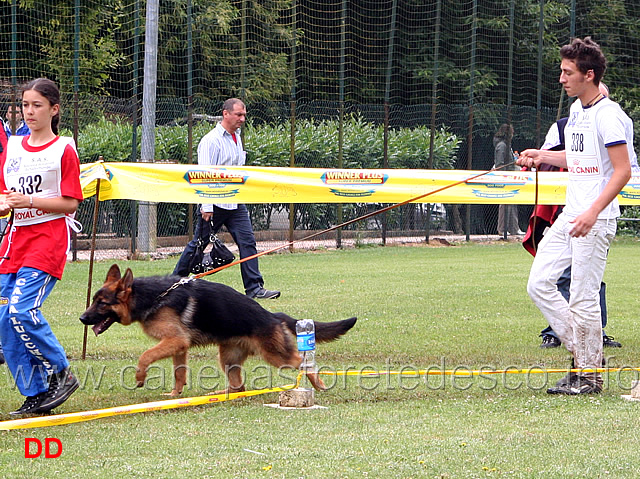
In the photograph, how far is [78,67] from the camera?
16953 millimetres

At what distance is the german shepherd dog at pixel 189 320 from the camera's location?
591cm

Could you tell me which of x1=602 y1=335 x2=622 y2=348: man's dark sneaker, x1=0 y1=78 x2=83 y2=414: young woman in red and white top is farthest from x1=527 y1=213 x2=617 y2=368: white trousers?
x1=0 y1=78 x2=83 y2=414: young woman in red and white top

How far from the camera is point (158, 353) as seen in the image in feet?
19.2

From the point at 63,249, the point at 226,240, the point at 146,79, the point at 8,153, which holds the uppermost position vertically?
the point at 146,79

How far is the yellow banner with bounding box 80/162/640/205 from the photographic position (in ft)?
29.9

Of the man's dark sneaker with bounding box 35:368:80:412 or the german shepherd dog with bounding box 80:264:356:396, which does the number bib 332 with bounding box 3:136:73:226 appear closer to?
the german shepherd dog with bounding box 80:264:356:396

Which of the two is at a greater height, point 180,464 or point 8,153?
point 8,153

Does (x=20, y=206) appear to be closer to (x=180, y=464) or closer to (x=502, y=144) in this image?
(x=180, y=464)

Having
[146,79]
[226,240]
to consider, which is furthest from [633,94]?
[146,79]

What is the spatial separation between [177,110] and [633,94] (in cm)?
1514

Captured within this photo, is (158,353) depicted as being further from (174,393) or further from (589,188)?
(589,188)

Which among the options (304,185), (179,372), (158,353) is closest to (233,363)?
(179,372)

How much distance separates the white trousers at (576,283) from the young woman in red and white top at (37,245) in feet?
10.1

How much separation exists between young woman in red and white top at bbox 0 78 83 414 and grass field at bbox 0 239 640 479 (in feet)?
0.89
